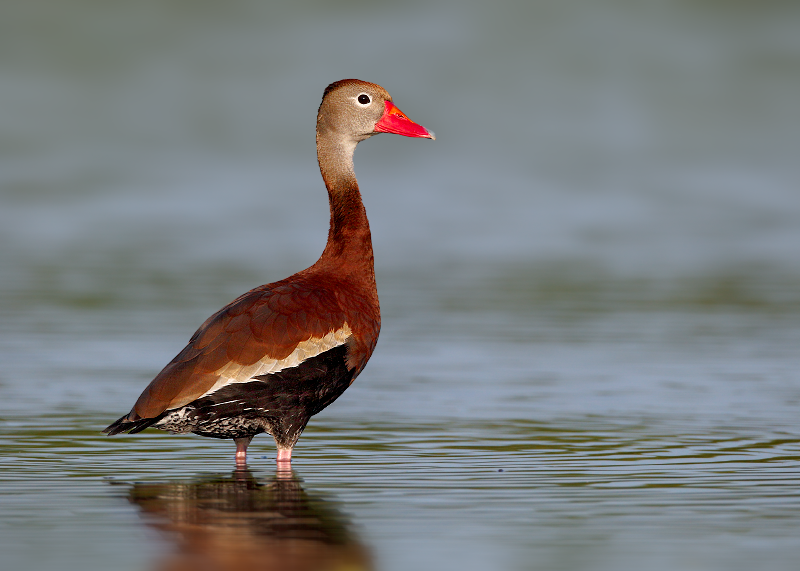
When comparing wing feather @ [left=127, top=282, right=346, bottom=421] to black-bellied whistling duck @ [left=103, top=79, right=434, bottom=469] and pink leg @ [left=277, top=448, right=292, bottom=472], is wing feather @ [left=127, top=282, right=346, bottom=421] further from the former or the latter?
pink leg @ [left=277, top=448, right=292, bottom=472]

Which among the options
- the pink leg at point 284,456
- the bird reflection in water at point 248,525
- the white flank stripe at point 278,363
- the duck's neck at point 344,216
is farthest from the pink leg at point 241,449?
the duck's neck at point 344,216

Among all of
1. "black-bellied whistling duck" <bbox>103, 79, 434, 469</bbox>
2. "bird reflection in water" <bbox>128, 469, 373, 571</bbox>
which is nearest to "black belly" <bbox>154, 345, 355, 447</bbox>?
"black-bellied whistling duck" <bbox>103, 79, 434, 469</bbox>

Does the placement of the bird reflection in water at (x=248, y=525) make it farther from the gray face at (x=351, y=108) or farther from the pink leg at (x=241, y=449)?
the gray face at (x=351, y=108)

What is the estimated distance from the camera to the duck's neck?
9.92 m

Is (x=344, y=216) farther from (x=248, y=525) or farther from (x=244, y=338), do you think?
(x=248, y=525)

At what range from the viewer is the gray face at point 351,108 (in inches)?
415

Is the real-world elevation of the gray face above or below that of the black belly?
above

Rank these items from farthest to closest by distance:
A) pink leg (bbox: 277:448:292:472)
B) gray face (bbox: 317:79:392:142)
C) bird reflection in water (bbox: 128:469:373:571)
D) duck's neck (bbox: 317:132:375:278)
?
gray face (bbox: 317:79:392:142) → duck's neck (bbox: 317:132:375:278) → pink leg (bbox: 277:448:292:472) → bird reflection in water (bbox: 128:469:373:571)

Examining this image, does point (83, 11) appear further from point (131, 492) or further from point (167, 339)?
point (131, 492)

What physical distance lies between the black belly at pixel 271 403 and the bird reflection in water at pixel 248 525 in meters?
0.31

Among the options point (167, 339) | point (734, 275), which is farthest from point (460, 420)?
point (734, 275)

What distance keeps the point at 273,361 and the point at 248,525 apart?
63.5 inches

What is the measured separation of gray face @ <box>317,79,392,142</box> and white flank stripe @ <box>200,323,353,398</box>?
193 centimetres

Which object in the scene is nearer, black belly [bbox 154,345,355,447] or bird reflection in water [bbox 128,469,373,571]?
bird reflection in water [bbox 128,469,373,571]
